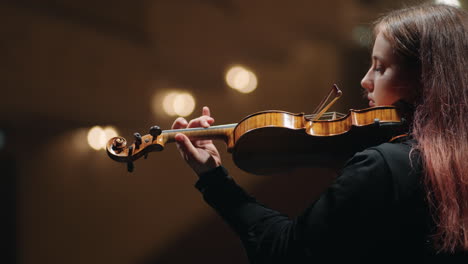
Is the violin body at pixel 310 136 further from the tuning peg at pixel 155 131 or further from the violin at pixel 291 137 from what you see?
the tuning peg at pixel 155 131

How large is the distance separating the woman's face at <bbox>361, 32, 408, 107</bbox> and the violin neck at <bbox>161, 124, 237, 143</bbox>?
1.07ft

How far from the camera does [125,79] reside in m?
1.42

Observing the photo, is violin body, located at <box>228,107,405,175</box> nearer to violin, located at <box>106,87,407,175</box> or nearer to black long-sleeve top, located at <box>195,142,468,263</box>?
violin, located at <box>106,87,407,175</box>

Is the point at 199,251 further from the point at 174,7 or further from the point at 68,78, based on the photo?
the point at 174,7

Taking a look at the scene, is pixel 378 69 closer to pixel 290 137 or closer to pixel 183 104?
pixel 290 137

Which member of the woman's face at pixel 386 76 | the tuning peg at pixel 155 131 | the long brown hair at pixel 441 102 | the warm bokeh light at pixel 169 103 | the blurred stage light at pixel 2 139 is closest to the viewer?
the long brown hair at pixel 441 102

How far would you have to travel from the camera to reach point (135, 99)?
1422 mm

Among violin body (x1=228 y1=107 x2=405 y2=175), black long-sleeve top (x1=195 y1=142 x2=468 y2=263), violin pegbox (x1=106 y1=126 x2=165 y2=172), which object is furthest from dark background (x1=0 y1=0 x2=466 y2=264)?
black long-sleeve top (x1=195 y1=142 x2=468 y2=263)

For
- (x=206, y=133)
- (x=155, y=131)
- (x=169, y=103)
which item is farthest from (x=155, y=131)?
(x=169, y=103)

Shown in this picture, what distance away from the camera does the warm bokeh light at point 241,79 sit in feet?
5.01

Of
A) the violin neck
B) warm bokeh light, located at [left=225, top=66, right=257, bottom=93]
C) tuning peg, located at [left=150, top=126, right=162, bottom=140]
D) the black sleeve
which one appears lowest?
the black sleeve

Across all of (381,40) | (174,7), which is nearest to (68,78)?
(174,7)

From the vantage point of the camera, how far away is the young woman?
0.76m

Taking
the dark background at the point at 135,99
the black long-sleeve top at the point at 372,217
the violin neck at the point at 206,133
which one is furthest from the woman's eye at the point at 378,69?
the dark background at the point at 135,99
